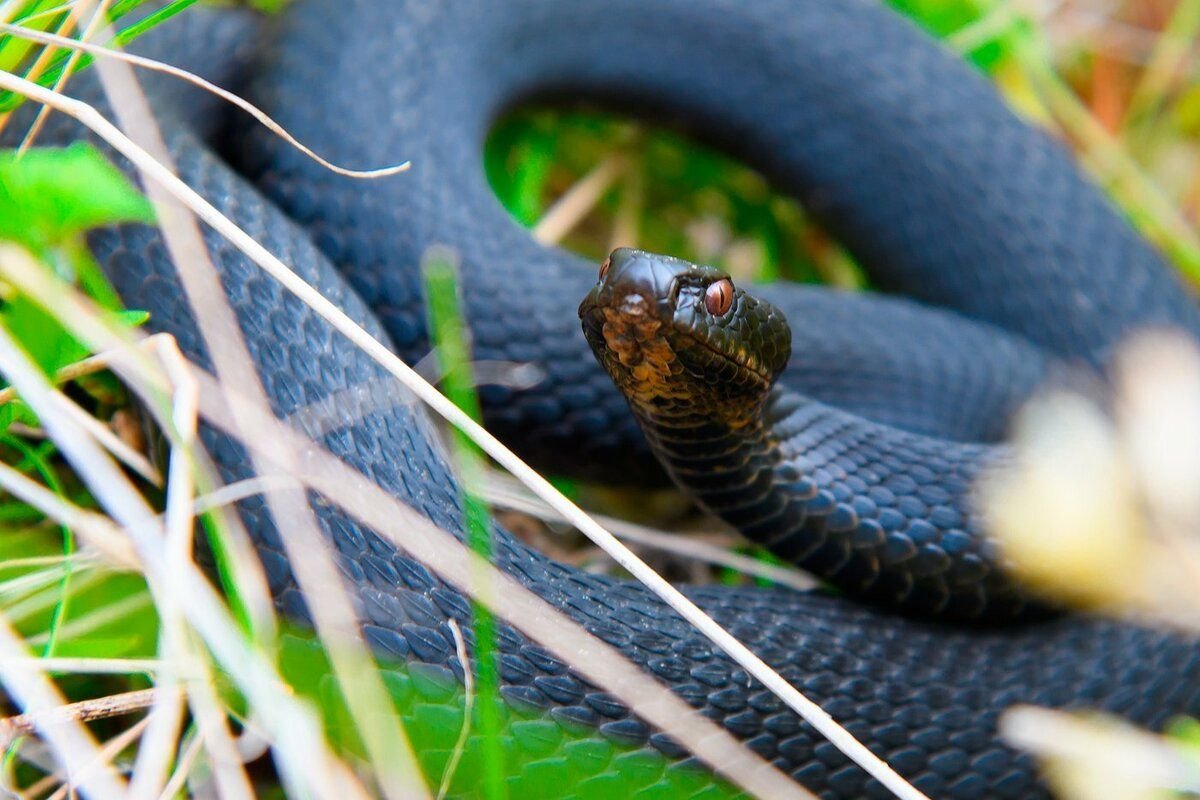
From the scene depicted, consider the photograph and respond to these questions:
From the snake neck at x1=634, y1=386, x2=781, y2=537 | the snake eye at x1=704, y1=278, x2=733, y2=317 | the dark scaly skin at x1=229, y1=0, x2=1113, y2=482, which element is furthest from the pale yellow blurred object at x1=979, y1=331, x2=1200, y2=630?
the snake eye at x1=704, y1=278, x2=733, y2=317

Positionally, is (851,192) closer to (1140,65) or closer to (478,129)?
(478,129)

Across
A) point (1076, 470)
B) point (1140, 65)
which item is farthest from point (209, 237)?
point (1140, 65)

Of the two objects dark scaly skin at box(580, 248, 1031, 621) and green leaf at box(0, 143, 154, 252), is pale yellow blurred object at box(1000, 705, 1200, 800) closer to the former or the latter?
dark scaly skin at box(580, 248, 1031, 621)

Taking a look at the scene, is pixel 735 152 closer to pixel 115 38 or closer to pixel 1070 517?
pixel 1070 517

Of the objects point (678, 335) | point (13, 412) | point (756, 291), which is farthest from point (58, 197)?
point (756, 291)

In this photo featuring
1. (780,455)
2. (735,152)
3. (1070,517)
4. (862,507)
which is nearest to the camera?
(780,455)
